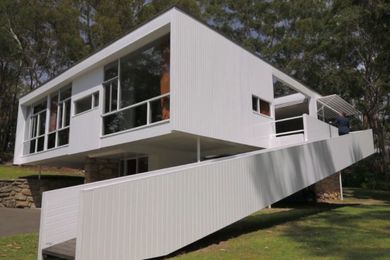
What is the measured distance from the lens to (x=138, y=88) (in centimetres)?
1332

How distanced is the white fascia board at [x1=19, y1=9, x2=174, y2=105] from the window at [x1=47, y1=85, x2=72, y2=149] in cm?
42

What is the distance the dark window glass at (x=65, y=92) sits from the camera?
17.6 metres

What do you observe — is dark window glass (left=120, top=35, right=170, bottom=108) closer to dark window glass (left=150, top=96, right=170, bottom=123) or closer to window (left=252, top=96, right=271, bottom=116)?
dark window glass (left=150, top=96, right=170, bottom=123)

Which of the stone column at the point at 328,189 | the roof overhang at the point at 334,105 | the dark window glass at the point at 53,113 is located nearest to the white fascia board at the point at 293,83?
the roof overhang at the point at 334,105

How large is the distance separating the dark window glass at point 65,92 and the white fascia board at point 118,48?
0.22 metres

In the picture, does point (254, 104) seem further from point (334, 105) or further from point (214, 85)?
point (334, 105)

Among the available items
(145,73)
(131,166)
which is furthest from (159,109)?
(131,166)

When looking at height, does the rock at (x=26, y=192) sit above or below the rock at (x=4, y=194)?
above

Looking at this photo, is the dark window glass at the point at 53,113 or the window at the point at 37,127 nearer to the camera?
the dark window glass at the point at 53,113

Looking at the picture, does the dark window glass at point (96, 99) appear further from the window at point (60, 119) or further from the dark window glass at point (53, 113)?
the dark window glass at point (53, 113)

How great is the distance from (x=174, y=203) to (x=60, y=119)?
1156cm

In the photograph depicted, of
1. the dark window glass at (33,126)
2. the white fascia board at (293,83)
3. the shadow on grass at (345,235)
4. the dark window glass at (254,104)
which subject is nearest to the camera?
the shadow on grass at (345,235)

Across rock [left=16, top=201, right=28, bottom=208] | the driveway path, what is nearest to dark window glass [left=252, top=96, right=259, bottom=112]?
the driveway path

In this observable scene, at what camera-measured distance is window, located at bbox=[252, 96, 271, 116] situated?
51.3 ft
